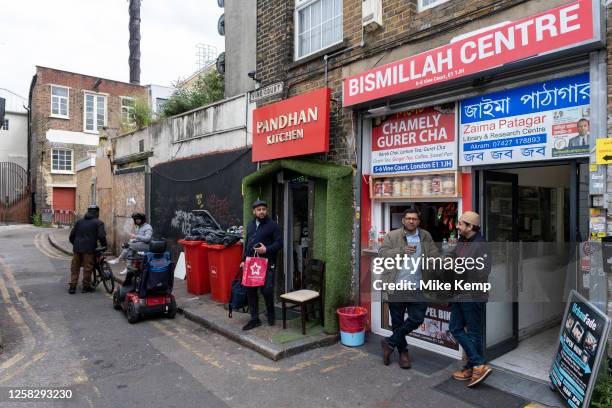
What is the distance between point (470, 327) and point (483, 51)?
297 centimetres

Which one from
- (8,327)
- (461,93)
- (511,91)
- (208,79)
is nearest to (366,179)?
(461,93)

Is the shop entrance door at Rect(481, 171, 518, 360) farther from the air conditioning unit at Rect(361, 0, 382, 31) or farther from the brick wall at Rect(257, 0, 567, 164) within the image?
the air conditioning unit at Rect(361, 0, 382, 31)

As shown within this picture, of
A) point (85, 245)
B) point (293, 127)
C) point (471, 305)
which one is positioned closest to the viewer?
point (471, 305)

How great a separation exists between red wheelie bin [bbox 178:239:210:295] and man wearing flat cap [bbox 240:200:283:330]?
7.76 ft

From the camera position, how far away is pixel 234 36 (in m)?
10.8

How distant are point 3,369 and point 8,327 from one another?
2.01 metres

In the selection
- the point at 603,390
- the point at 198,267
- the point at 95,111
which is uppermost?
the point at 95,111

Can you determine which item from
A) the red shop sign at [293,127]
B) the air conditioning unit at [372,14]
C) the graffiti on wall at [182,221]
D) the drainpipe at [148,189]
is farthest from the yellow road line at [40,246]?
the air conditioning unit at [372,14]

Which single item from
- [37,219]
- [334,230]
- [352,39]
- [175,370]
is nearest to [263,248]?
[334,230]

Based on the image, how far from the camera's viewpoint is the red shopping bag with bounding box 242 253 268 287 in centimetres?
619

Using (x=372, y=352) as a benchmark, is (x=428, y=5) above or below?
above

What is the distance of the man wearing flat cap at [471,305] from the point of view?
14.6 ft

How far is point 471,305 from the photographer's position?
449 centimetres

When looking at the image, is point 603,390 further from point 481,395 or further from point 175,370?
point 175,370
